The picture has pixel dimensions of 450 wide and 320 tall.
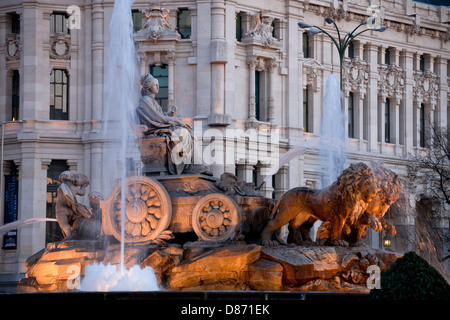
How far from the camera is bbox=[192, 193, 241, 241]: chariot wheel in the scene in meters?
21.2

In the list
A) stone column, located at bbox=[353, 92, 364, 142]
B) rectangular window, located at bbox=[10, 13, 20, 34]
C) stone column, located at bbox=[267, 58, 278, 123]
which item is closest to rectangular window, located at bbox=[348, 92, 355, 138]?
stone column, located at bbox=[353, 92, 364, 142]

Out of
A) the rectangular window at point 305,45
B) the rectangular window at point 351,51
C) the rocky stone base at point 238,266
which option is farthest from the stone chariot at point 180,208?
the rectangular window at point 351,51

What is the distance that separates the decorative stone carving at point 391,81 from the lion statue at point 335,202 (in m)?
44.5

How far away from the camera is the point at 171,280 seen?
A: 2077cm

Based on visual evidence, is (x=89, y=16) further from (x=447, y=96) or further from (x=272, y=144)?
(x=447, y=96)

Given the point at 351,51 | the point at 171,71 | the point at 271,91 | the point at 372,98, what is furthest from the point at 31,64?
the point at 372,98

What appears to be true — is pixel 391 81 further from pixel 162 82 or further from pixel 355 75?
pixel 162 82

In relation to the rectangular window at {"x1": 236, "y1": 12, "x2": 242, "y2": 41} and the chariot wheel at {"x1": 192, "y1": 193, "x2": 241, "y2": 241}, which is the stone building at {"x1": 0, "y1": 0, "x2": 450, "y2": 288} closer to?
the rectangular window at {"x1": 236, "y1": 12, "x2": 242, "y2": 41}

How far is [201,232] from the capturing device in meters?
21.3

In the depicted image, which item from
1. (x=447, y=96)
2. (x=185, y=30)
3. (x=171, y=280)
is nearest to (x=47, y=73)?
(x=185, y=30)

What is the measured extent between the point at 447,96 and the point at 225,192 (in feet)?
166

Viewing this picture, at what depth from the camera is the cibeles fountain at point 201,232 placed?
20.6 meters

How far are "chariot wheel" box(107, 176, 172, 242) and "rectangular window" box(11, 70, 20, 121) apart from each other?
119 ft

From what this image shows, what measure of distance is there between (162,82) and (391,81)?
1619 cm
